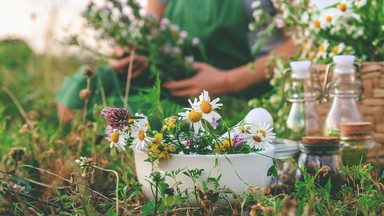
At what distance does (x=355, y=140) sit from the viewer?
3.91 feet

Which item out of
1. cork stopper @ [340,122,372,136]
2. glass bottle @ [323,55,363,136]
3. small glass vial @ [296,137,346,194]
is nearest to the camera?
small glass vial @ [296,137,346,194]

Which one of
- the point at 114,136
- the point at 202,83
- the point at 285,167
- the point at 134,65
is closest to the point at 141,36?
the point at 134,65

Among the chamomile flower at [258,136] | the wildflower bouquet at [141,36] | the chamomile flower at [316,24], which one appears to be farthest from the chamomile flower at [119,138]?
the wildflower bouquet at [141,36]

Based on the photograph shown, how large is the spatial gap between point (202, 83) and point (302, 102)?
81cm

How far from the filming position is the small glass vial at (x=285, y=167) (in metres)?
1.13

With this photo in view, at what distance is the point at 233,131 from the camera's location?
1.02 m

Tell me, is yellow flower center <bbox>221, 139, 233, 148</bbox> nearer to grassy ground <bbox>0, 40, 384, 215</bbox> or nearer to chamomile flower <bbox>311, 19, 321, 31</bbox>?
grassy ground <bbox>0, 40, 384, 215</bbox>

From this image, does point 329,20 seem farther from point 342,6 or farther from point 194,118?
point 194,118

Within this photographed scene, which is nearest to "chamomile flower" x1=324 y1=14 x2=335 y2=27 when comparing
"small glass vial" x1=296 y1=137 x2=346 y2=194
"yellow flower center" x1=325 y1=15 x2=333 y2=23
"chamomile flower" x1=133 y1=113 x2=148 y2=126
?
"yellow flower center" x1=325 y1=15 x2=333 y2=23

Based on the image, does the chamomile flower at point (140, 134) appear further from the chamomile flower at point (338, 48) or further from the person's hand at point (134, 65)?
the person's hand at point (134, 65)

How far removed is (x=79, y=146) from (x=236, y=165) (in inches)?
24.4

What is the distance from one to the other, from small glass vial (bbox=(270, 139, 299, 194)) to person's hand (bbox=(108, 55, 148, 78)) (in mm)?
981

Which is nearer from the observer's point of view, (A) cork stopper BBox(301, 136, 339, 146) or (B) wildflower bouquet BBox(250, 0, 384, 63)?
(A) cork stopper BBox(301, 136, 339, 146)

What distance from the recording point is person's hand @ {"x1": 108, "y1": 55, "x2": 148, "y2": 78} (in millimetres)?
2076
